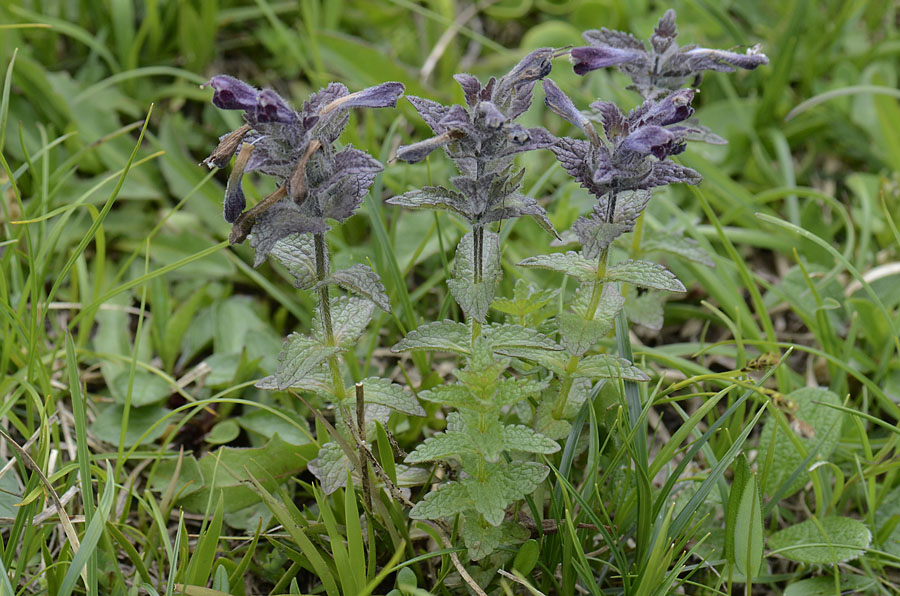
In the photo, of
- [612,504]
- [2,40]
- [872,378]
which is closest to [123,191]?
[2,40]

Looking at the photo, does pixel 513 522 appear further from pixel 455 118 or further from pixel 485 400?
pixel 455 118

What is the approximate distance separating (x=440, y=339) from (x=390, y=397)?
0.70 feet

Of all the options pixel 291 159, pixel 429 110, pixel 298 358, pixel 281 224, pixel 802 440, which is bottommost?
pixel 802 440

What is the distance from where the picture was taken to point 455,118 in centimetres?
189

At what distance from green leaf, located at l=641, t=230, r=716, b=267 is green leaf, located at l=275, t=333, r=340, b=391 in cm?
128

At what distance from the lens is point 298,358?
2.13m

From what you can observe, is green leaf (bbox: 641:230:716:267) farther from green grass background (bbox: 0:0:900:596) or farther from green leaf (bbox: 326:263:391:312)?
green leaf (bbox: 326:263:391:312)

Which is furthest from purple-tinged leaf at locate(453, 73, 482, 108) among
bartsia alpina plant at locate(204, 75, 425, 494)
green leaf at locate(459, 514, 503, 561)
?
green leaf at locate(459, 514, 503, 561)

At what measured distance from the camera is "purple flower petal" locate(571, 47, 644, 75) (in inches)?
88.8

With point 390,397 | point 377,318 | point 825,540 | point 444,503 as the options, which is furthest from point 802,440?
point 377,318

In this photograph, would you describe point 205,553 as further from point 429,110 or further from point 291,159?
point 429,110

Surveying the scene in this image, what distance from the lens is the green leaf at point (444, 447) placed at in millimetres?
1993

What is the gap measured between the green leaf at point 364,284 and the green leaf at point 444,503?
507 millimetres

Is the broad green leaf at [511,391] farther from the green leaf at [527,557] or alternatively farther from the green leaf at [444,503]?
the green leaf at [527,557]
